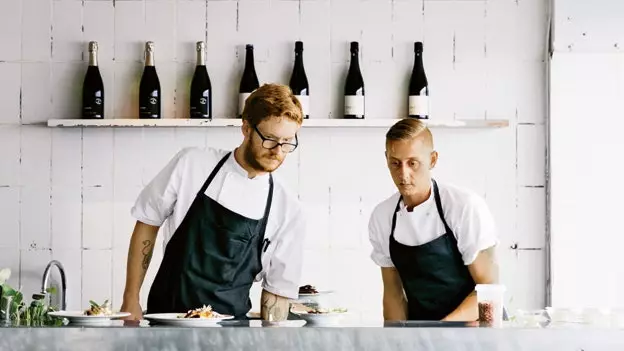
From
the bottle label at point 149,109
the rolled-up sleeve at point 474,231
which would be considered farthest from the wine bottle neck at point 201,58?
the rolled-up sleeve at point 474,231

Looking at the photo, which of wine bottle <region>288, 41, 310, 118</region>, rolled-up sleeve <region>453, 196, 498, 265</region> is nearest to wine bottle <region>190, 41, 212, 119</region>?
wine bottle <region>288, 41, 310, 118</region>

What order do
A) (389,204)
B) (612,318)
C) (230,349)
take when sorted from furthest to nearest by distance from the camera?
(389,204) → (612,318) → (230,349)

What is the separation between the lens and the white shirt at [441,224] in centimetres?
308

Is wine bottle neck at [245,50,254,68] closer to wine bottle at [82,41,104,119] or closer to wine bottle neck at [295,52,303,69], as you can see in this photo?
wine bottle neck at [295,52,303,69]

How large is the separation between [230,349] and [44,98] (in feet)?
7.32

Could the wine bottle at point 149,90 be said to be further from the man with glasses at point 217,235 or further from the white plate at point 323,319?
the white plate at point 323,319

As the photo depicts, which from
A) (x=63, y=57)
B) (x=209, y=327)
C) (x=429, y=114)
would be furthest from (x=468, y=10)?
(x=209, y=327)

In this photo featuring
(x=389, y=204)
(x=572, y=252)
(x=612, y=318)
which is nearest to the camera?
(x=612, y=318)

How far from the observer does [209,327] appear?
7.52 ft

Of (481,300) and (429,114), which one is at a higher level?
(429,114)

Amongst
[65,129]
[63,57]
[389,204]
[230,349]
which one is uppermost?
[63,57]

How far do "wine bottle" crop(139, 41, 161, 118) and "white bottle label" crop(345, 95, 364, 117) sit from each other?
2.57 feet

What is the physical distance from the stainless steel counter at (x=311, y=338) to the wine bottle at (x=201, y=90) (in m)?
1.86

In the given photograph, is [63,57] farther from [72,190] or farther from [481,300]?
[481,300]
